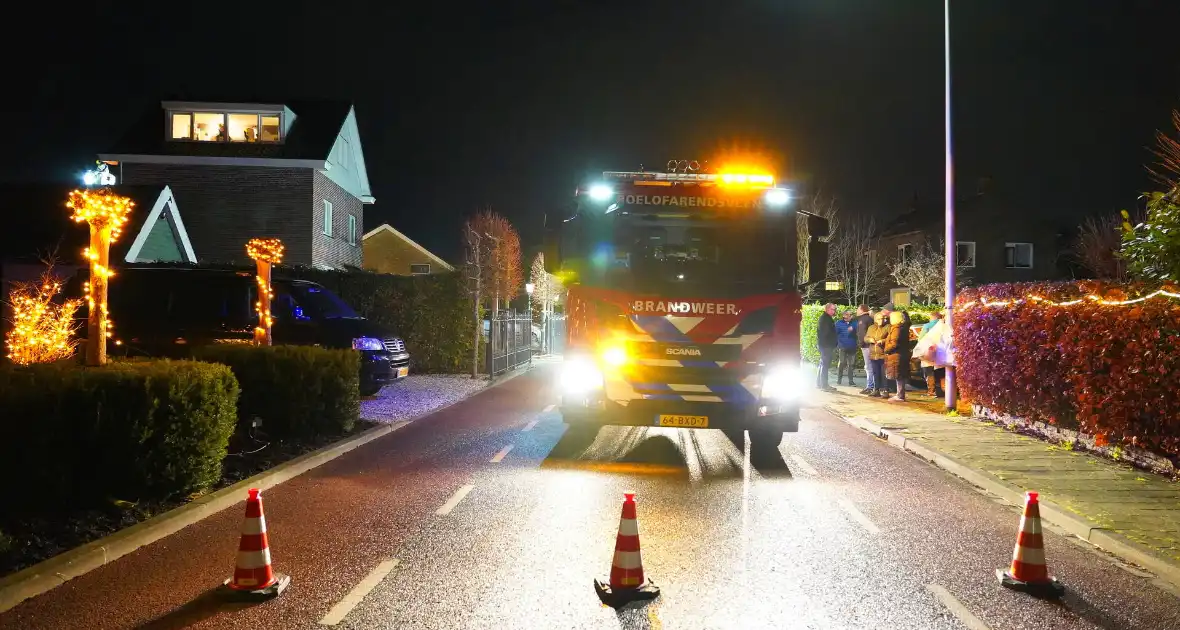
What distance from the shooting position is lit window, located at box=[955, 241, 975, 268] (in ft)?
157

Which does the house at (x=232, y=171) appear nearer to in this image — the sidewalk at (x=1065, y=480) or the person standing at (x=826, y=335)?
the person standing at (x=826, y=335)

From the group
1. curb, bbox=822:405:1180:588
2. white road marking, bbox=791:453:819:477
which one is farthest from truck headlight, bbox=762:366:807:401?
curb, bbox=822:405:1180:588

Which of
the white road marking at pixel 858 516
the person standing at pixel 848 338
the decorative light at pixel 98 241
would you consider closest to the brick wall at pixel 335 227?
the person standing at pixel 848 338

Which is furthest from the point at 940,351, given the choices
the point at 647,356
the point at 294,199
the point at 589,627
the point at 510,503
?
the point at 294,199

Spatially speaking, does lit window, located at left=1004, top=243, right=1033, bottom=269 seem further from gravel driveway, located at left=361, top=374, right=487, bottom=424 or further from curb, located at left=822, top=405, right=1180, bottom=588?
curb, located at left=822, top=405, right=1180, bottom=588

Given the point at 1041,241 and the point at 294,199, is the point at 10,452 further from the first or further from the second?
the point at 1041,241

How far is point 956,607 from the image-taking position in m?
4.97

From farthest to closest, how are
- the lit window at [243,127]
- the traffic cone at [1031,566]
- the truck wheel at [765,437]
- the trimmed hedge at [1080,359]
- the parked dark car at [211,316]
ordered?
the lit window at [243,127]
the parked dark car at [211,316]
the truck wheel at [765,437]
the trimmed hedge at [1080,359]
the traffic cone at [1031,566]

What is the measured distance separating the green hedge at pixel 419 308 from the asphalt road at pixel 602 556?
12.4 metres

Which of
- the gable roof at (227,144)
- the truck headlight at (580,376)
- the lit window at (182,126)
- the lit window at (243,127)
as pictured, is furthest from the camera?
the lit window at (243,127)

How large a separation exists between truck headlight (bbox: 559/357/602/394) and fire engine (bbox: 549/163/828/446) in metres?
0.01

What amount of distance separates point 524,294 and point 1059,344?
66915 mm

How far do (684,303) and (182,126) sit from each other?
26004 mm

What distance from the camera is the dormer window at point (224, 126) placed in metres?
29.2
